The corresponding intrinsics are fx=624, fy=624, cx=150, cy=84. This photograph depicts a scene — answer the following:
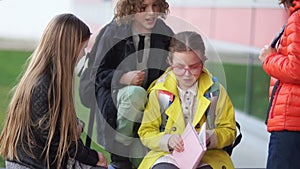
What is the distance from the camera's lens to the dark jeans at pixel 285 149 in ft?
9.75

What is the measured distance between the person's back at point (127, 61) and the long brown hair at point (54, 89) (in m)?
0.46

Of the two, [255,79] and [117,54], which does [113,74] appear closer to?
[117,54]

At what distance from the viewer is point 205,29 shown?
351 inches

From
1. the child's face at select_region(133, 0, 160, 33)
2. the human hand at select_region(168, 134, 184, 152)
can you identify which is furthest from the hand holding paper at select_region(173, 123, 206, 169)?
the child's face at select_region(133, 0, 160, 33)

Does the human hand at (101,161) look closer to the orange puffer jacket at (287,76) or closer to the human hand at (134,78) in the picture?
the human hand at (134,78)

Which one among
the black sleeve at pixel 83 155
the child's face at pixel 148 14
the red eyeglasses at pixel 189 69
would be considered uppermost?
the child's face at pixel 148 14

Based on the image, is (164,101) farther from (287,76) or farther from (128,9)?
(287,76)

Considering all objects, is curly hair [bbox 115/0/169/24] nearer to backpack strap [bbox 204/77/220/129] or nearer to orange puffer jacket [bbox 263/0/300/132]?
backpack strap [bbox 204/77/220/129]

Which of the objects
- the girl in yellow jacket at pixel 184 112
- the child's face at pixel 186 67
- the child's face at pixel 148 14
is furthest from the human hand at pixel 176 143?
Answer: the child's face at pixel 148 14

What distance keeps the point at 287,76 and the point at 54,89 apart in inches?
43.0

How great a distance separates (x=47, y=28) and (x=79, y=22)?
0.52 ft

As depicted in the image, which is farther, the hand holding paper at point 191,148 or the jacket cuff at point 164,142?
the jacket cuff at point 164,142

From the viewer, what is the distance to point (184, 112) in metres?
3.27

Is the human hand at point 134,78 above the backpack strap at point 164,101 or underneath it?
above
